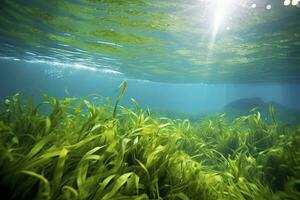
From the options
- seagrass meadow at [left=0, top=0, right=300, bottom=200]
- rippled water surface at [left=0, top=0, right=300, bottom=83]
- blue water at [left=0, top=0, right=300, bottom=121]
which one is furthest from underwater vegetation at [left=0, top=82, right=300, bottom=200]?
rippled water surface at [left=0, top=0, right=300, bottom=83]

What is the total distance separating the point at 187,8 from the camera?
9508 millimetres

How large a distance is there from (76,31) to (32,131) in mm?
12362

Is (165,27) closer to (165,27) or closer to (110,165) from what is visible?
(165,27)

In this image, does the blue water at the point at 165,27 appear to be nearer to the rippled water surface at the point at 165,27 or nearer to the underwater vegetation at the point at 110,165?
the rippled water surface at the point at 165,27

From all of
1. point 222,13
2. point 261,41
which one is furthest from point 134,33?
point 261,41

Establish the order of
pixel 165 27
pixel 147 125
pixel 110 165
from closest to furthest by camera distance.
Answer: pixel 110 165 < pixel 147 125 < pixel 165 27

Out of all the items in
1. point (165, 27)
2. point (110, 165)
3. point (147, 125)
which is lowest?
point (110, 165)

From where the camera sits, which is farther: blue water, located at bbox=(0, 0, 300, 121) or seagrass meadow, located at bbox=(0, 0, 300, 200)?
blue water, located at bbox=(0, 0, 300, 121)

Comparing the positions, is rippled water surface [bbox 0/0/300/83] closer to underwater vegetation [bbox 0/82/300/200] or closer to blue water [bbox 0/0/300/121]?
blue water [bbox 0/0/300/121]

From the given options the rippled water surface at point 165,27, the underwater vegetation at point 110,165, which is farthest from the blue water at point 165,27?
the underwater vegetation at point 110,165

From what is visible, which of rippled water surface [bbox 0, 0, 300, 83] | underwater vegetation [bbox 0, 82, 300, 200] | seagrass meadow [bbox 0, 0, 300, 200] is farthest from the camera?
rippled water surface [bbox 0, 0, 300, 83]

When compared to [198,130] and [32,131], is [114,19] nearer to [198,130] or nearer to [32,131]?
[198,130]

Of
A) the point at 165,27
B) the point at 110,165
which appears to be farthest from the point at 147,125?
the point at 165,27

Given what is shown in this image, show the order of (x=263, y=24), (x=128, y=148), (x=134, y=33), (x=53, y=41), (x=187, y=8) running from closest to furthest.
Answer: (x=128, y=148)
(x=187, y=8)
(x=263, y=24)
(x=134, y=33)
(x=53, y=41)
